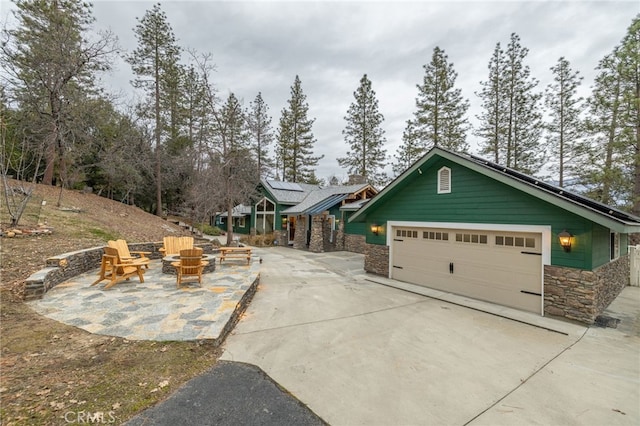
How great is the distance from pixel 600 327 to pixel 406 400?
529 cm

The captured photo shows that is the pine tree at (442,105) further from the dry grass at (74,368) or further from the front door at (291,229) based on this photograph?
the dry grass at (74,368)

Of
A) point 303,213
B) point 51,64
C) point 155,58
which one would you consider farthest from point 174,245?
point 155,58

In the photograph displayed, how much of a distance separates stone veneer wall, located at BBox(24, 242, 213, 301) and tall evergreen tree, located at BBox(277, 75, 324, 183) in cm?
2325

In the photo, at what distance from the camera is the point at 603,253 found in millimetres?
6059

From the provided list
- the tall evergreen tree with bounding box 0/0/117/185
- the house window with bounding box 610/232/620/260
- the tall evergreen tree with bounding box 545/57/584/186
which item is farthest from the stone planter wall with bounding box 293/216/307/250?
the tall evergreen tree with bounding box 545/57/584/186

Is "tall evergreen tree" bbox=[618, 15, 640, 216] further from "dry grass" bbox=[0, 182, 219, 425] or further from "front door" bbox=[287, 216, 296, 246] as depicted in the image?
"dry grass" bbox=[0, 182, 219, 425]

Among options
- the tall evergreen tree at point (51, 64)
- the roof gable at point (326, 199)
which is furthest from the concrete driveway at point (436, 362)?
the tall evergreen tree at point (51, 64)

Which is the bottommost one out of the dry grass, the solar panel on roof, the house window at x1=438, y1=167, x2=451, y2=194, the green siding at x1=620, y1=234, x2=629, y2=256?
the dry grass

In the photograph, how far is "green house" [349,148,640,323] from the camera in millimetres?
5438

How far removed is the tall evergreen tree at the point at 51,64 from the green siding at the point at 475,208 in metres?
13.6

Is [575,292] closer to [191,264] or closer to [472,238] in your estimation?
[472,238]

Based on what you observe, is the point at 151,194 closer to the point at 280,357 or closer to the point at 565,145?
the point at 280,357

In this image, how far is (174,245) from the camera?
370 inches

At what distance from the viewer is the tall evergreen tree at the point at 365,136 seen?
86.6ft
